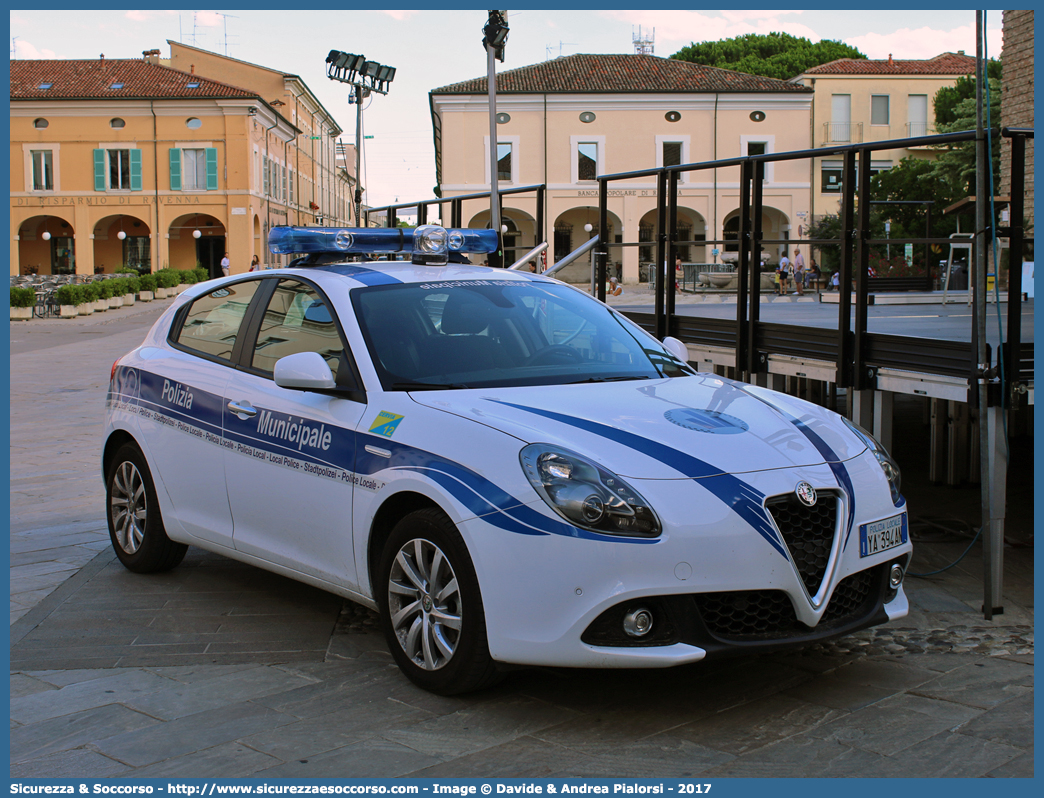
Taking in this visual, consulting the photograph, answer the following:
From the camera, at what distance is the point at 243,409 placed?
478 cm

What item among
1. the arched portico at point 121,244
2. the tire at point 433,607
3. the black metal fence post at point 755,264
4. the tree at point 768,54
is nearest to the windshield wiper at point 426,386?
the tire at point 433,607

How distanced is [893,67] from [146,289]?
43297mm

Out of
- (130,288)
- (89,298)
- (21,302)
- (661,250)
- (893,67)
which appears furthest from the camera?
(893,67)

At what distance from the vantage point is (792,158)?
648cm

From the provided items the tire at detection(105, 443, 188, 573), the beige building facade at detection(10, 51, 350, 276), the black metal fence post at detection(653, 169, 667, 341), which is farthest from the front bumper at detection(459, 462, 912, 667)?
the beige building facade at detection(10, 51, 350, 276)

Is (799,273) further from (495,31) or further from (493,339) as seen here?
(495,31)

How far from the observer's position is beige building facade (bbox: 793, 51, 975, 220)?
60250 millimetres

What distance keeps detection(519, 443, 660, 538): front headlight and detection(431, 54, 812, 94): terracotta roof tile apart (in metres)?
51.9

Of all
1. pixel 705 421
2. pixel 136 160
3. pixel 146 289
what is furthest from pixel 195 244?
pixel 705 421

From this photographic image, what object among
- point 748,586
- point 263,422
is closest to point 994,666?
point 748,586

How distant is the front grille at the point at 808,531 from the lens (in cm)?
365

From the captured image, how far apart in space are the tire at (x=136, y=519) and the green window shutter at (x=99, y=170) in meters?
58.1

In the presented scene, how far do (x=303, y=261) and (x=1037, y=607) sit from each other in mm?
3796

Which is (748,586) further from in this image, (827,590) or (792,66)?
(792,66)
